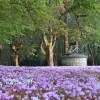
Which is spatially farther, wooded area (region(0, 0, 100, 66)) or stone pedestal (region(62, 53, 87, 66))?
stone pedestal (region(62, 53, 87, 66))

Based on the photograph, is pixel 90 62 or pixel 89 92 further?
pixel 90 62

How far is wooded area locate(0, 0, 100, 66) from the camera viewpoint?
1689cm

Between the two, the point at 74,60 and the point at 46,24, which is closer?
the point at 46,24

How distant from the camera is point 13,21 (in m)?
20.4

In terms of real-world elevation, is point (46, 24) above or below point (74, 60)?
above

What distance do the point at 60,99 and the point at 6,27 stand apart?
18.0 metres

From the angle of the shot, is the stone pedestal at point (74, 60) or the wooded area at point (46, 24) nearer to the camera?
the wooded area at point (46, 24)

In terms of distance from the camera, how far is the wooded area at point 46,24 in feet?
55.4

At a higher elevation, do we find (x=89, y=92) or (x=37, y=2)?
(x=37, y=2)

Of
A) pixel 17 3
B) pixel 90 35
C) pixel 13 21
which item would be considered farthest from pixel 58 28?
pixel 90 35

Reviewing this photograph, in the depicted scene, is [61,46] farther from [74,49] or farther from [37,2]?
[37,2]

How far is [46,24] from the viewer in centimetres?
2828

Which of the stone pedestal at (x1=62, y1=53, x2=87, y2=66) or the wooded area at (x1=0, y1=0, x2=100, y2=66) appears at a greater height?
the wooded area at (x1=0, y1=0, x2=100, y2=66)

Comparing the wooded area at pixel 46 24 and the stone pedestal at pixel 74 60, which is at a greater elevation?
the wooded area at pixel 46 24
